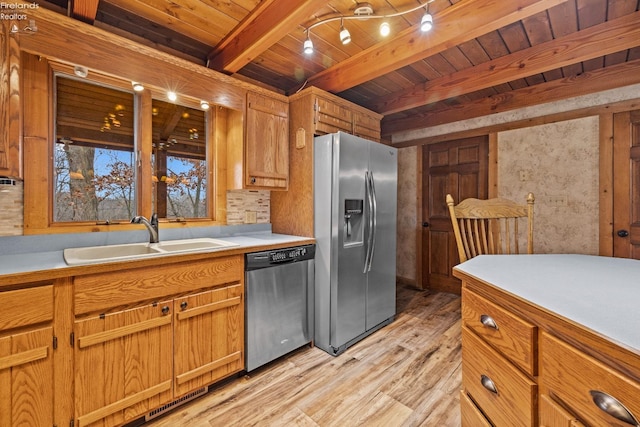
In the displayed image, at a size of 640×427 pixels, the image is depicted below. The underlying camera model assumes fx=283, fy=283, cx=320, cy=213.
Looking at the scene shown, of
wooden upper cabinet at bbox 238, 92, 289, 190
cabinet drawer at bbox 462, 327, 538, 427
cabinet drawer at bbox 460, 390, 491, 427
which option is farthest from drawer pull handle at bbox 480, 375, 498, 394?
wooden upper cabinet at bbox 238, 92, 289, 190

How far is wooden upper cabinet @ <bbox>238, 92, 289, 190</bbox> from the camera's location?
7.77ft

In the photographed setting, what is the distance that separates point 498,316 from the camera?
1.00 m

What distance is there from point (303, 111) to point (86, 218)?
1.82 metres

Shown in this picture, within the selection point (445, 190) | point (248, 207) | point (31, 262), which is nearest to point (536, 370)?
point (31, 262)

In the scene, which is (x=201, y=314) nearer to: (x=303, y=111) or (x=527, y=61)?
(x=303, y=111)

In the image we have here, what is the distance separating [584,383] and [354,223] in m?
1.91

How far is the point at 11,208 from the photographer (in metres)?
1.63

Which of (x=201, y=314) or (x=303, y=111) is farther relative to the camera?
(x=303, y=111)

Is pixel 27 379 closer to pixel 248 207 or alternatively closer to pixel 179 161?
pixel 179 161

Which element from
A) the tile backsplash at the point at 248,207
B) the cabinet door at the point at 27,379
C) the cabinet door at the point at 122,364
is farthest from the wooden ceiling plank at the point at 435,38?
the cabinet door at the point at 27,379

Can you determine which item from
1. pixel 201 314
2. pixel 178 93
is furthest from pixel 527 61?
pixel 201 314

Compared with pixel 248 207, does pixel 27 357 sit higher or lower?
Result: lower

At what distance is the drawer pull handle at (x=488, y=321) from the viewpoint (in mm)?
1021

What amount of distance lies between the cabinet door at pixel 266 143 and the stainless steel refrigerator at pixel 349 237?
0.34 meters
